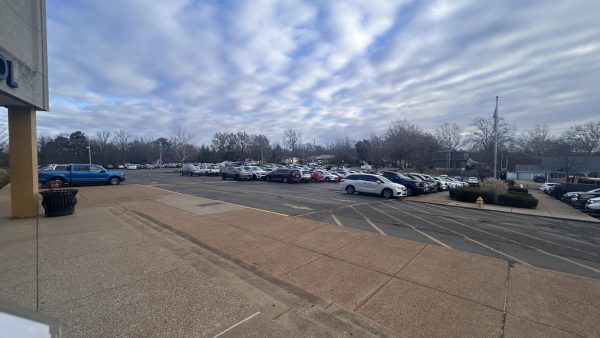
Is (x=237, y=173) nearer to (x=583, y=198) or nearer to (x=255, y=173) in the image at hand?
(x=255, y=173)

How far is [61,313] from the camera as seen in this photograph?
10.7 ft

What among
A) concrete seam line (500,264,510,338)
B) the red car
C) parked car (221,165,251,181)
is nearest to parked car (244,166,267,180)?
parked car (221,165,251,181)

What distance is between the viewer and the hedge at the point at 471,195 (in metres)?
19.1

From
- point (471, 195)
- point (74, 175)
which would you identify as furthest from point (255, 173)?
point (471, 195)

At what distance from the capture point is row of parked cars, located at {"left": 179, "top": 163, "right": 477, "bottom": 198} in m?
18.8

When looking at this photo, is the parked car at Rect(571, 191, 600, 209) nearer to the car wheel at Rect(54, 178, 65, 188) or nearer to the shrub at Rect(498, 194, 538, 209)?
the shrub at Rect(498, 194, 538, 209)

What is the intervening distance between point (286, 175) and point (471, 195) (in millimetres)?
17258

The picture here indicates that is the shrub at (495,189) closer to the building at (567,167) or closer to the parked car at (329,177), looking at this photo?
the parked car at (329,177)

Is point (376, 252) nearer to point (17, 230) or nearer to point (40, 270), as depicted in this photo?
point (40, 270)

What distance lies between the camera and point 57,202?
8.78m

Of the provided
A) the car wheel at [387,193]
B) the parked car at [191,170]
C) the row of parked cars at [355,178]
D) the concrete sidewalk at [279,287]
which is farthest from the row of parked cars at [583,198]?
the parked car at [191,170]

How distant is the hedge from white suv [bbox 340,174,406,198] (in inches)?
184

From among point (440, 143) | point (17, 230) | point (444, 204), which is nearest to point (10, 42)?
point (17, 230)

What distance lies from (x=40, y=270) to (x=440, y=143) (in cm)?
9141
